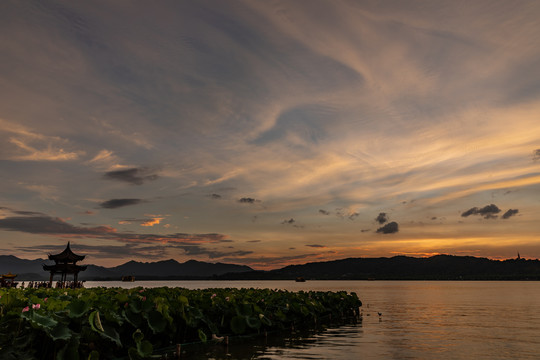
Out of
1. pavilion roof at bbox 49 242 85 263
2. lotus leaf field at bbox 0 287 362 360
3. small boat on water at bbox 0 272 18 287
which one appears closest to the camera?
lotus leaf field at bbox 0 287 362 360

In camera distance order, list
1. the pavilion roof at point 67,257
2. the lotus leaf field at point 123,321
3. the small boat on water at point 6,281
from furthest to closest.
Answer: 1. the small boat on water at point 6,281
2. the pavilion roof at point 67,257
3. the lotus leaf field at point 123,321

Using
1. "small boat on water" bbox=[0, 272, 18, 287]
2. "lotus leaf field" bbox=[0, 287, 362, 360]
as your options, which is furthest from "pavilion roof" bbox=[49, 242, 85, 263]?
"lotus leaf field" bbox=[0, 287, 362, 360]

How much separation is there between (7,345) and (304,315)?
1799 centimetres

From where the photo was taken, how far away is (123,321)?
42.0 feet

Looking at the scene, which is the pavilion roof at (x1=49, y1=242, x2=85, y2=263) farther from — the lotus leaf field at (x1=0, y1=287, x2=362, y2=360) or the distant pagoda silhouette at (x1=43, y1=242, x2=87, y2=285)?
the lotus leaf field at (x1=0, y1=287, x2=362, y2=360)

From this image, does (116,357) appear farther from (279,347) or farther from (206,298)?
(279,347)

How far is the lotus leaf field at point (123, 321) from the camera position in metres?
9.86

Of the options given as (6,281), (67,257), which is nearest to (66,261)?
(67,257)

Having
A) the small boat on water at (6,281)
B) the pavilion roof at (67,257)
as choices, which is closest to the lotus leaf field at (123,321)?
the pavilion roof at (67,257)

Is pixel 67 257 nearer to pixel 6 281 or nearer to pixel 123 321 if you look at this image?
pixel 6 281

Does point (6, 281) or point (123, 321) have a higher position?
point (6, 281)

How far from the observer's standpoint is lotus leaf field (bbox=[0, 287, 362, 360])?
9859mm

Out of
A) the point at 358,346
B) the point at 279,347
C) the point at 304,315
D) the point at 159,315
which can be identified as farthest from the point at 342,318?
the point at 159,315

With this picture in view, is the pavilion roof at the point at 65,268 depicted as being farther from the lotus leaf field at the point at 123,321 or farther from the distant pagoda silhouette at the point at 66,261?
the lotus leaf field at the point at 123,321
